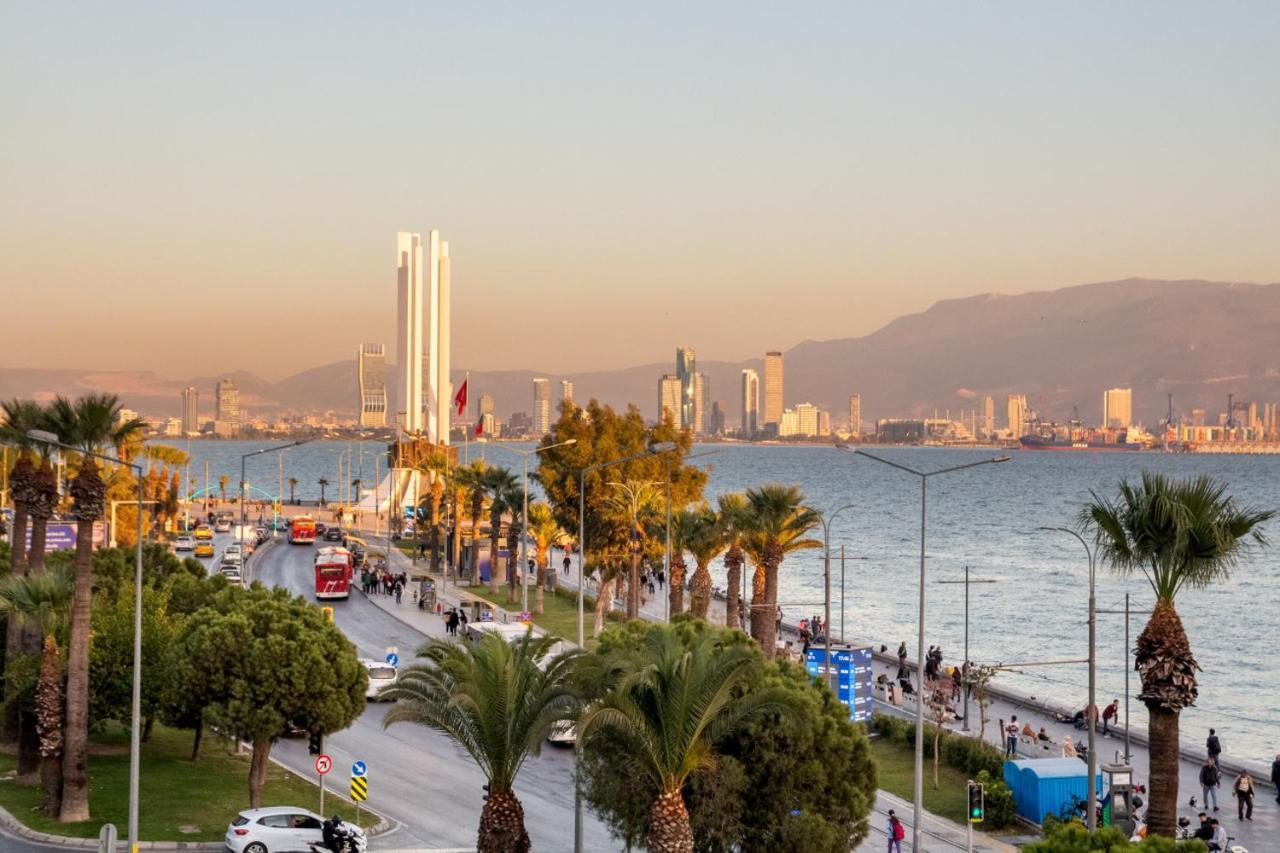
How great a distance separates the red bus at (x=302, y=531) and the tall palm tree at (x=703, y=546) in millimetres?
57928

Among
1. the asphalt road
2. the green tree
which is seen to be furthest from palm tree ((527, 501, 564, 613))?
the green tree

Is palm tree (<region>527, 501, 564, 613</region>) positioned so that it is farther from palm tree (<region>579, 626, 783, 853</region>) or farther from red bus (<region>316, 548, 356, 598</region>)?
palm tree (<region>579, 626, 783, 853</region>)

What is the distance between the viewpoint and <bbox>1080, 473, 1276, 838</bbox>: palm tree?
2589cm

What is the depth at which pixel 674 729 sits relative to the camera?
26.5m

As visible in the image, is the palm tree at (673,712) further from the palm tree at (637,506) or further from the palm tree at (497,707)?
the palm tree at (637,506)

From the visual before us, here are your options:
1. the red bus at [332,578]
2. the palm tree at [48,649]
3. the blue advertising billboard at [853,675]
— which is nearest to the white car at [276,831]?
the palm tree at [48,649]

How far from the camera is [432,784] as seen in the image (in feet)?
129

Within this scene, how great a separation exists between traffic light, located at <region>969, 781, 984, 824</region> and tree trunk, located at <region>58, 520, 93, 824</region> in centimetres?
1914

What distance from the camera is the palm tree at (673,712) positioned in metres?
26.2

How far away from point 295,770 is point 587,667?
15.3m

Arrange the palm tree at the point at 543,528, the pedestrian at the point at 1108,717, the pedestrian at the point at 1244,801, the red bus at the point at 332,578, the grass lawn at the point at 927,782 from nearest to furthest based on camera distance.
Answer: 1. the grass lawn at the point at 927,782
2. the pedestrian at the point at 1244,801
3. the pedestrian at the point at 1108,717
4. the red bus at the point at 332,578
5. the palm tree at the point at 543,528

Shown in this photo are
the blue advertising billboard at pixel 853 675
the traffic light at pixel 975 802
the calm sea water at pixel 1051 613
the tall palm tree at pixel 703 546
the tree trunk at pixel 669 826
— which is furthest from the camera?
the calm sea water at pixel 1051 613

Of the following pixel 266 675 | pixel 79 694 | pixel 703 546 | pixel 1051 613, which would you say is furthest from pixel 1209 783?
pixel 1051 613

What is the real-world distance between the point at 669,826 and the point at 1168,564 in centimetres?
969
